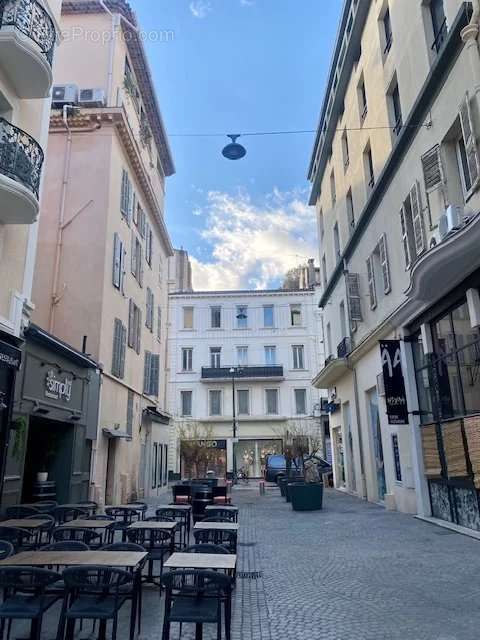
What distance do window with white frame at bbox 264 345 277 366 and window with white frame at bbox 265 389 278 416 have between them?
2.13 m

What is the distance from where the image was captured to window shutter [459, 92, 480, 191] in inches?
344

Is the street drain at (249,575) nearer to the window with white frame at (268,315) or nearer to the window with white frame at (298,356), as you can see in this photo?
the window with white frame at (298,356)

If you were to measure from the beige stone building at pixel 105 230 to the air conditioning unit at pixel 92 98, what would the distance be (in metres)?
0.04

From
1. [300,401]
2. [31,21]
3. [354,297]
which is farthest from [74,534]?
[300,401]

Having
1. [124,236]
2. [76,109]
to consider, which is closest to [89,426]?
[124,236]

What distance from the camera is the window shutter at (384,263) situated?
14.5m

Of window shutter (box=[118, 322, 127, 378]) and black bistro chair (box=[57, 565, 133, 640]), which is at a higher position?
window shutter (box=[118, 322, 127, 378])

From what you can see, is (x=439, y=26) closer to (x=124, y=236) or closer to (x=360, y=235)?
(x=360, y=235)

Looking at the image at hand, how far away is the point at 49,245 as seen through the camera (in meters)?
16.0

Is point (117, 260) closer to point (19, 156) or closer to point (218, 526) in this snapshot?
point (19, 156)

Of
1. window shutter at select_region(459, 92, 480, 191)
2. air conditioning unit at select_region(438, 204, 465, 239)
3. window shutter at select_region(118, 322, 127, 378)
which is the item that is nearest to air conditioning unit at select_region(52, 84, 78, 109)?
window shutter at select_region(118, 322, 127, 378)

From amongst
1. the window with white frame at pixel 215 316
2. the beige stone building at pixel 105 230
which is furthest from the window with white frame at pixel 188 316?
the beige stone building at pixel 105 230

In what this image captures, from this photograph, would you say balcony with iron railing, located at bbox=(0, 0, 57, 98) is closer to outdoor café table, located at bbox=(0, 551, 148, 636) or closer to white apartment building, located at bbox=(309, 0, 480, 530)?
white apartment building, located at bbox=(309, 0, 480, 530)

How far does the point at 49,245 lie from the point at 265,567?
12.3 m
